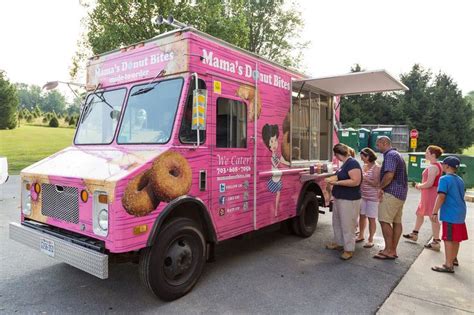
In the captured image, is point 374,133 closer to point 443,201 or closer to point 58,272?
point 443,201

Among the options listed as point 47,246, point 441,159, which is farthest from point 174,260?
point 441,159

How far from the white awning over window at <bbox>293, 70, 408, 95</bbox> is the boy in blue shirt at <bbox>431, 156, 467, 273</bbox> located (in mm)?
1671

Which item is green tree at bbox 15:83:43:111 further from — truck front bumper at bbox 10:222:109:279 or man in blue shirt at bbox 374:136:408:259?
man in blue shirt at bbox 374:136:408:259

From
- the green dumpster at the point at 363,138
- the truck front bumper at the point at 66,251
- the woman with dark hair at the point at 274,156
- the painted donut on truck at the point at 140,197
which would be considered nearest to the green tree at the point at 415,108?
the green dumpster at the point at 363,138

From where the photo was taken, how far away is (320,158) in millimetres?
6695

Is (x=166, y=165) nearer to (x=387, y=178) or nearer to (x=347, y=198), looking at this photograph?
(x=347, y=198)

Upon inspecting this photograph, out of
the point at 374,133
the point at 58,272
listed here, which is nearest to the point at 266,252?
the point at 58,272

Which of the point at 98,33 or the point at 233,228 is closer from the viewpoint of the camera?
the point at 233,228

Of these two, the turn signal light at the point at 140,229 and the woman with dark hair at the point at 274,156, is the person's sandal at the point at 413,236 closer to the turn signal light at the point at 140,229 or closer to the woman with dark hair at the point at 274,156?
the woman with dark hair at the point at 274,156

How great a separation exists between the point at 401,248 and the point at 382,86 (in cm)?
289

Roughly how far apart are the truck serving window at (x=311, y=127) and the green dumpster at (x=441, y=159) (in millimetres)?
5989

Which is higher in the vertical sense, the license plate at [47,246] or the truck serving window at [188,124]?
the truck serving window at [188,124]

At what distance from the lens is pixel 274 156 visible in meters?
5.11

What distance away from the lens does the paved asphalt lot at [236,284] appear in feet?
11.3
